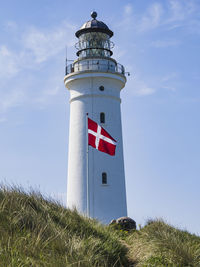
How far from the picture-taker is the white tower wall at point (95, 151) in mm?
20078

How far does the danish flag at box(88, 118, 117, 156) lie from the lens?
52.4ft

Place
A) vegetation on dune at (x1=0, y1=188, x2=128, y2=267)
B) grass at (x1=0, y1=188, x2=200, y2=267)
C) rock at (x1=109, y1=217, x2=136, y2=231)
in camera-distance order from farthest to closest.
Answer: rock at (x1=109, y1=217, x2=136, y2=231)
grass at (x1=0, y1=188, x2=200, y2=267)
vegetation on dune at (x1=0, y1=188, x2=128, y2=267)

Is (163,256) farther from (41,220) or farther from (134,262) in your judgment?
(41,220)

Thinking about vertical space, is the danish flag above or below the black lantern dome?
below

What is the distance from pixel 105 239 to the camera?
8969mm

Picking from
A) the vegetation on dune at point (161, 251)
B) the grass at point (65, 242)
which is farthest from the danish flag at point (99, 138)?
the vegetation on dune at point (161, 251)

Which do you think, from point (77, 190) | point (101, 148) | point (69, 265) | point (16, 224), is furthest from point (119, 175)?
point (69, 265)

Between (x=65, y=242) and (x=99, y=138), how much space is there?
9.13 meters

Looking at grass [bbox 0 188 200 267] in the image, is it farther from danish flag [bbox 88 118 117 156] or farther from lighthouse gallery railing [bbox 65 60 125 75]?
lighthouse gallery railing [bbox 65 60 125 75]

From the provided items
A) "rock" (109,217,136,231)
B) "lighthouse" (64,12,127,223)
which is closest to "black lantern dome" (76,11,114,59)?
"lighthouse" (64,12,127,223)

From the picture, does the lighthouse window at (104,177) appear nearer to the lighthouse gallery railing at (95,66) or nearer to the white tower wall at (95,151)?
the white tower wall at (95,151)

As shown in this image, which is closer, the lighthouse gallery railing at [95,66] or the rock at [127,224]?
the rock at [127,224]

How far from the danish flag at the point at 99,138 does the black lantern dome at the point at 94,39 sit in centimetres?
845

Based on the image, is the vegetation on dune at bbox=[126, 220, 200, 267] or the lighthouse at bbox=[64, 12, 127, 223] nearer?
the vegetation on dune at bbox=[126, 220, 200, 267]
